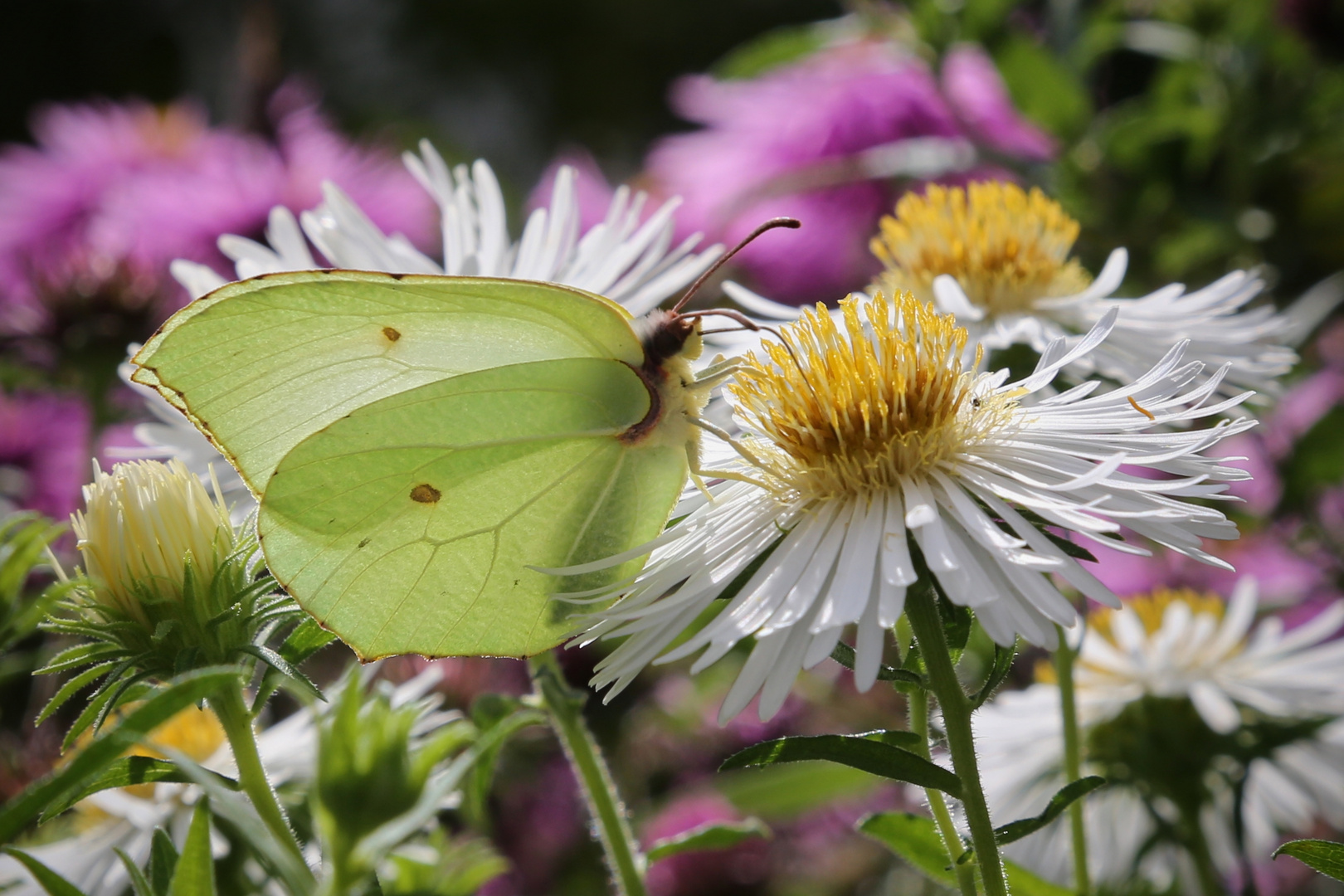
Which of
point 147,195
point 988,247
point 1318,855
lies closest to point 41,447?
point 147,195

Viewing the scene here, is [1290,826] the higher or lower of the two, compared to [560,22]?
lower

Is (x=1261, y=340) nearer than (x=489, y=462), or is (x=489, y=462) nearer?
(x=489, y=462)

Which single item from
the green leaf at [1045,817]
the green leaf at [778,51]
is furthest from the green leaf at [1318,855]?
the green leaf at [778,51]

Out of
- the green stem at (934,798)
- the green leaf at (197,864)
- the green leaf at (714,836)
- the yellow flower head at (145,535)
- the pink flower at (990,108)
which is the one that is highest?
the pink flower at (990,108)

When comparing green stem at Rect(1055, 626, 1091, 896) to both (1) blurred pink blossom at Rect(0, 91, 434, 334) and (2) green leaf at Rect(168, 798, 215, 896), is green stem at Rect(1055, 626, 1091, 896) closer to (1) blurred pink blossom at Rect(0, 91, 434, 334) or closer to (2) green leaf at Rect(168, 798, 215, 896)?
(2) green leaf at Rect(168, 798, 215, 896)

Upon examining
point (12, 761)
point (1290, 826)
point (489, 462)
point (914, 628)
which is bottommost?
point (1290, 826)

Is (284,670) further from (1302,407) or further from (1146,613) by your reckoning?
Answer: (1302,407)

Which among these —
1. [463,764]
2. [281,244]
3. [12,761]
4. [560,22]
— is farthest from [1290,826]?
[560,22]

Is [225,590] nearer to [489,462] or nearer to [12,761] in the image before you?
[489,462]

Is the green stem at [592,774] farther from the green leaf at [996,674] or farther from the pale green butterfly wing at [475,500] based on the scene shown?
the green leaf at [996,674]
